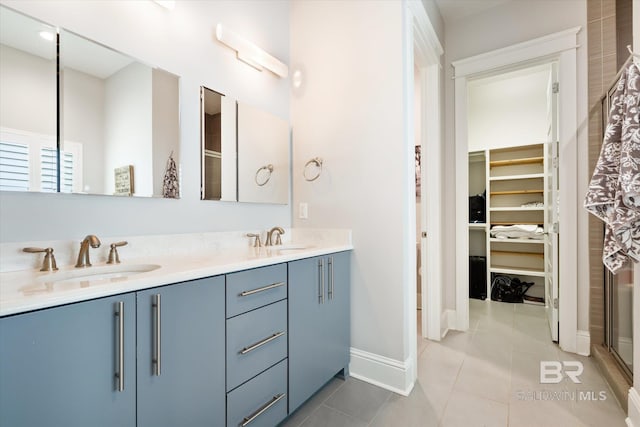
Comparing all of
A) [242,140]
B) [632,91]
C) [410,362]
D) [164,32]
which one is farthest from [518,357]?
[164,32]

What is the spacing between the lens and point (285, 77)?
7.30 feet

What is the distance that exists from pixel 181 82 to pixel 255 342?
4.57 ft

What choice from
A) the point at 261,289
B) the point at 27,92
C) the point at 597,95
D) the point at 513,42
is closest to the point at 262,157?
the point at 261,289

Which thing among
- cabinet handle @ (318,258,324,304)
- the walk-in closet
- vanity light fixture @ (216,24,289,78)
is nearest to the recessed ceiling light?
vanity light fixture @ (216,24,289,78)

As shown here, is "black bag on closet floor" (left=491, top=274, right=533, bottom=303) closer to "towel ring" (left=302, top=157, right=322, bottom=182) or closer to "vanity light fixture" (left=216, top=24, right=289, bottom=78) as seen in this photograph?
"towel ring" (left=302, top=157, right=322, bottom=182)

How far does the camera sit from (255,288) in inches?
49.3

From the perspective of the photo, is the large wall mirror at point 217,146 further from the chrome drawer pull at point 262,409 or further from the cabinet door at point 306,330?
the chrome drawer pull at point 262,409

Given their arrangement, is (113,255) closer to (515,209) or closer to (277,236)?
(277,236)

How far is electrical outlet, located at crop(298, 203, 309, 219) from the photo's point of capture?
2174 mm

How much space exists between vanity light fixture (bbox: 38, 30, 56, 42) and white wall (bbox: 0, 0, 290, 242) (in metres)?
0.05

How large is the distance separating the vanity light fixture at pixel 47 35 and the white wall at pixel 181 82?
0.05 metres

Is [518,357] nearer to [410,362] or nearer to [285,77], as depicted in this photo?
[410,362]

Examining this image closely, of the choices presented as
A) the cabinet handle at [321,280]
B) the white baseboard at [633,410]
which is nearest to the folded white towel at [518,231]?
the white baseboard at [633,410]

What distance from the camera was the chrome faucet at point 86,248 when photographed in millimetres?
1128
